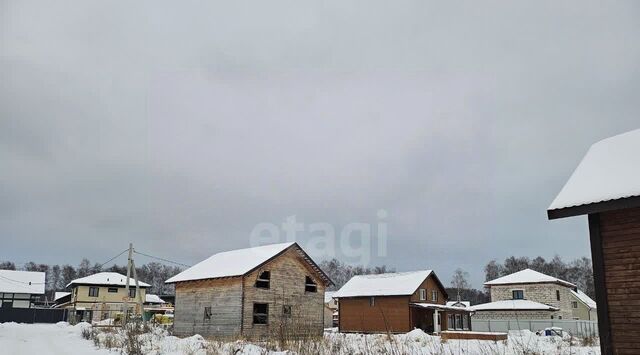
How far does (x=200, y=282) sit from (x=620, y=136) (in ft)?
91.3

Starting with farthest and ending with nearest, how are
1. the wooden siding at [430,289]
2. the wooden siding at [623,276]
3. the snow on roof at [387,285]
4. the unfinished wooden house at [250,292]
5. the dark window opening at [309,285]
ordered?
the wooden siding at [430,289] < the snow on roof at [387,285] < the dark window opening at [309,285] < the unfinished wooden house at [250,292] < the wooden siding at [623,276]

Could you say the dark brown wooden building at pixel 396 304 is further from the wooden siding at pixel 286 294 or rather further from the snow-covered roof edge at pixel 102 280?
the snow-covered roof edge at pixel 102 280

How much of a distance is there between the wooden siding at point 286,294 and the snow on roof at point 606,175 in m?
21.4

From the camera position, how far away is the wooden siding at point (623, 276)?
33.9 feet

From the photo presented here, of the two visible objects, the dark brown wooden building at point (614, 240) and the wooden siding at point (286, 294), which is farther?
the wooden siding at point (286, 294)

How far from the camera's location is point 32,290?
2685 inches

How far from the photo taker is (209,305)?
33.4 m

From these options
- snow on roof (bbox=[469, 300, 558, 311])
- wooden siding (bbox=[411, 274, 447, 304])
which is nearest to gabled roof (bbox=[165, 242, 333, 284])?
wooden siding (bbox=[411, 274, 447, 304])

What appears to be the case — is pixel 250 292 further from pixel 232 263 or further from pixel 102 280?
pixel 102 280

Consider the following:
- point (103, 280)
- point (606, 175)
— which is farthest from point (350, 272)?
point (606, 175)

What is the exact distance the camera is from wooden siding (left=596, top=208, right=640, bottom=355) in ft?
33.9

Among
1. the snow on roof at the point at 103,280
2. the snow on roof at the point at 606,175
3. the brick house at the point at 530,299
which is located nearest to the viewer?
the snow on roof at the point at 606,175

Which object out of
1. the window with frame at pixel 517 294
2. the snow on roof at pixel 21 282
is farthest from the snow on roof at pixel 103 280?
the window with frame at pixel 517 294

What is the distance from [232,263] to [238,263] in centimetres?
81
